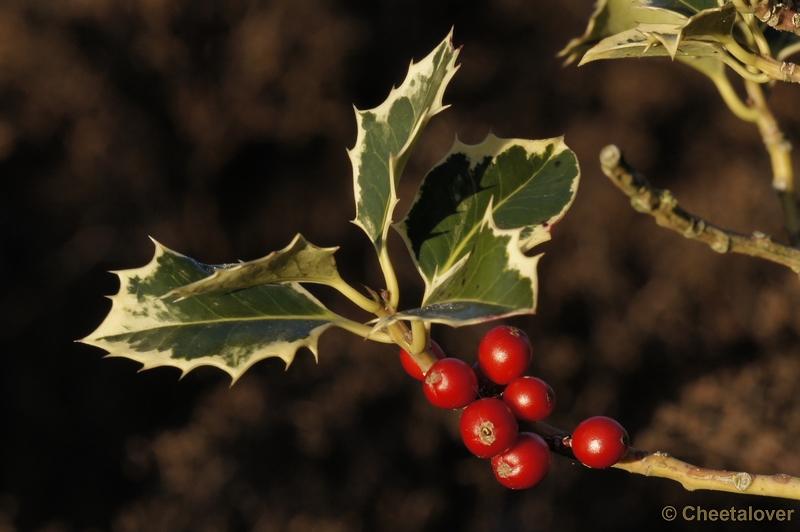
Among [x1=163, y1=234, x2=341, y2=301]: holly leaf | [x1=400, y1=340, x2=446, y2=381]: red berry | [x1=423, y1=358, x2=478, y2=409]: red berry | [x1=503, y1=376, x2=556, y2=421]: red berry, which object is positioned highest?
[x1=163, y1=234, x2=341, y2=301]: holly leaf

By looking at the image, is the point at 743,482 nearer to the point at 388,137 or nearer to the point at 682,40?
the point at 682,40

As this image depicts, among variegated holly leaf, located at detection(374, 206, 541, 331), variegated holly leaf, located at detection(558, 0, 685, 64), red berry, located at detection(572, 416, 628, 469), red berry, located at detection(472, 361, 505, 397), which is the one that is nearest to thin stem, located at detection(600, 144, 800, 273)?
variegated holly leaf, located at detection(374, 206, 541, 331)

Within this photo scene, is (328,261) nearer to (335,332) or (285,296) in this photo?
(285,296)

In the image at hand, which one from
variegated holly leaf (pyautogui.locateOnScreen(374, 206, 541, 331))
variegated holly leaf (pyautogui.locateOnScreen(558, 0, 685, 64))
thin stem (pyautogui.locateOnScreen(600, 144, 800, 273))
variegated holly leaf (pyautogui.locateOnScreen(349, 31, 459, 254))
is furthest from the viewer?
variegated holly leaf (pyautogui.locateOnScreen(558, 0, 685, 64))

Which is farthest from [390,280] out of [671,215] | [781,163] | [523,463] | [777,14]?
[781,163]

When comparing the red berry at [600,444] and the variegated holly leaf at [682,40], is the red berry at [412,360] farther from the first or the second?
the variegated holly leaf at [682,40]

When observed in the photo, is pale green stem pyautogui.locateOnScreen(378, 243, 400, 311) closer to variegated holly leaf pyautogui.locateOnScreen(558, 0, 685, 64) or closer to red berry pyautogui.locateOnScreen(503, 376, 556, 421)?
red berry pyautogui.locateOnScreen(503, 376, 556, 421)
